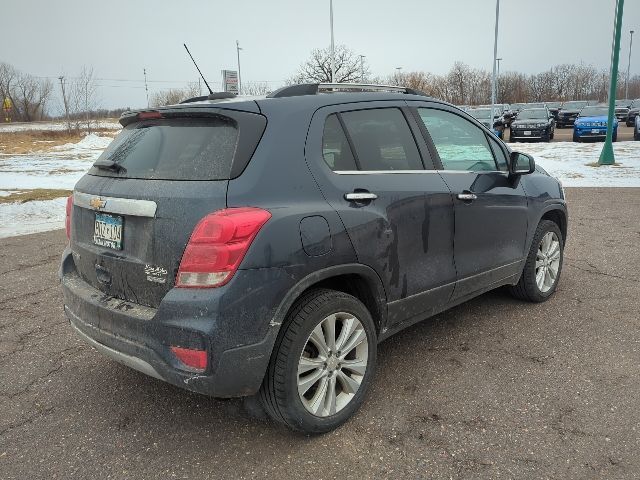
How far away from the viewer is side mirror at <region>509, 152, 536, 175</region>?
4.05 meters

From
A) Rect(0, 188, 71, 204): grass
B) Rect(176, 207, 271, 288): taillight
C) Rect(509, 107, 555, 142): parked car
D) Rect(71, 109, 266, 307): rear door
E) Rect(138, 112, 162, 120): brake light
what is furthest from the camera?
Rect(509, 107, 555, 142): parked car

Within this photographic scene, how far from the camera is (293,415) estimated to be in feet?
8.72

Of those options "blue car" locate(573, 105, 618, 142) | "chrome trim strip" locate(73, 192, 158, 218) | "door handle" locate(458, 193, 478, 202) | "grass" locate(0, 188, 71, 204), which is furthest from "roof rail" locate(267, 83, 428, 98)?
"blue car" locate(573, 105, 618, 142)

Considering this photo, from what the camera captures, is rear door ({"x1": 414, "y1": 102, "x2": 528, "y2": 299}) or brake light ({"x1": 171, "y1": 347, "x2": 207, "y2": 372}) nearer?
brake light ({"x1": 171, "y1": 347, "x2": 207, "y2": 372})

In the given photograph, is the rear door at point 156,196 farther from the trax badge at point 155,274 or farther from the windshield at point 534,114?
the windshield at point 534,114

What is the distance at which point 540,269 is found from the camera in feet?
15.1

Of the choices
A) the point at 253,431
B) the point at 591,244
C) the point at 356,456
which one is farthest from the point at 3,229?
the point at 591,244

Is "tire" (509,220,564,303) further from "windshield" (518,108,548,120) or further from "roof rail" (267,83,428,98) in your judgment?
"windshield" (518,108,548,120)

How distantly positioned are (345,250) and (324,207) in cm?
25

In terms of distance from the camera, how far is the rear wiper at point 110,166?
9.61 ft

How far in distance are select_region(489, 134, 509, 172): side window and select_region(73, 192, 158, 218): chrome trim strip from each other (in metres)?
2.67

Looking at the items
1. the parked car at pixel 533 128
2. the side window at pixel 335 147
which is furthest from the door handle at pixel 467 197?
the parked car at pixel 533 128

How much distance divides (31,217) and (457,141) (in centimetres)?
832

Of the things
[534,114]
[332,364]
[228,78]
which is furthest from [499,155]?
[534,114]
